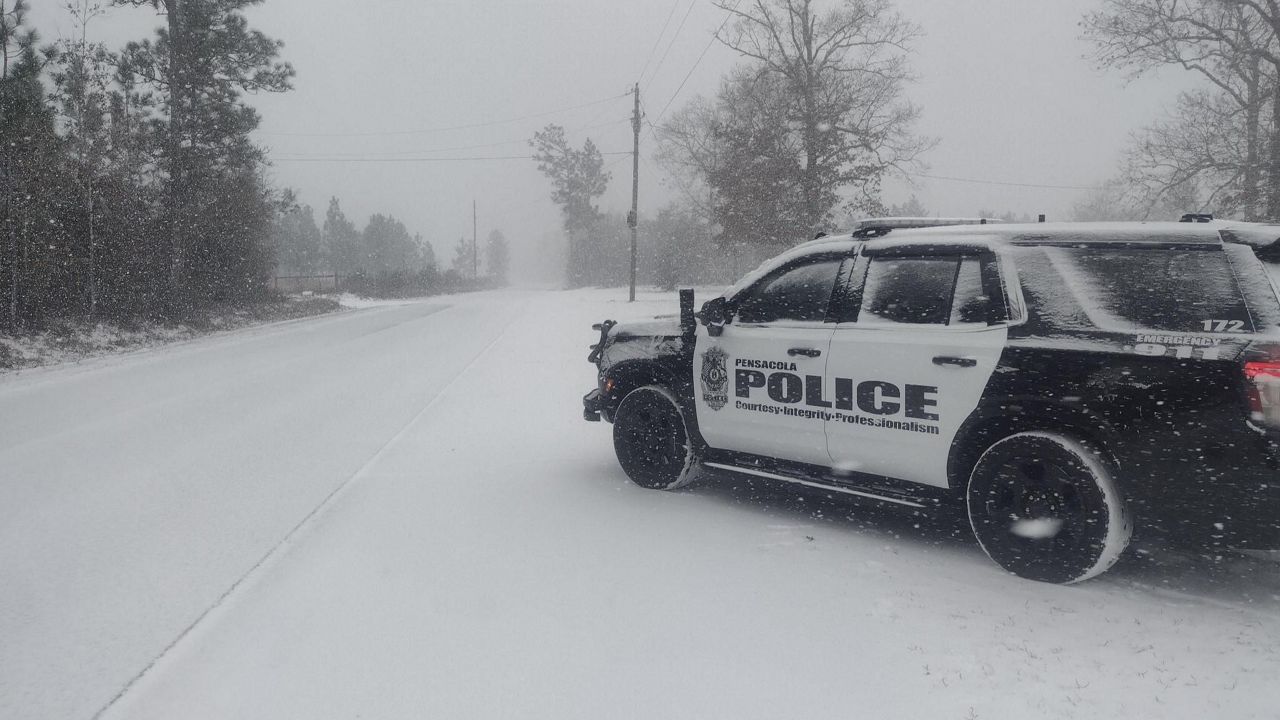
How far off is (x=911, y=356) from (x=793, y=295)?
1030mm

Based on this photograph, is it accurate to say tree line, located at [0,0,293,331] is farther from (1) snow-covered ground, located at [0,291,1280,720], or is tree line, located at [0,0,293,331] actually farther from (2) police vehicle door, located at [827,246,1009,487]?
(2) police vehicle door, located at [827,246,1009,487]

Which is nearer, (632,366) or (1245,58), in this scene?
(632,366)

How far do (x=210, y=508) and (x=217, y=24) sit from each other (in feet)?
86.9

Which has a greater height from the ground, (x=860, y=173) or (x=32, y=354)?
(x=860, y=173)

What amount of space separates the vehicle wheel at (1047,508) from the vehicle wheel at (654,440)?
2.09 metres

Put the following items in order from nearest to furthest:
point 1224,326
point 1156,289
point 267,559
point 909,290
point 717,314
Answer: point 1224,326 < point 1156,289 < point 267,559 < point 909,290 < point 717,314

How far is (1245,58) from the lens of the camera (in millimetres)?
24062

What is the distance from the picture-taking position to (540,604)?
154 inches

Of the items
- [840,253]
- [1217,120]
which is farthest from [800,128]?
[840,253]

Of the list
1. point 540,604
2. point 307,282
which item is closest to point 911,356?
point 540,604

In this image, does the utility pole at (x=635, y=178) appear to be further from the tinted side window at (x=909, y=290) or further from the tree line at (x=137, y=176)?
the tinted side window at (x=909, y=290)

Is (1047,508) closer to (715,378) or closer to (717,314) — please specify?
(715,378)

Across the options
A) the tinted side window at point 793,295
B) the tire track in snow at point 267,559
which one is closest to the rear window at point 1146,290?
the tinted side window at point 793,295

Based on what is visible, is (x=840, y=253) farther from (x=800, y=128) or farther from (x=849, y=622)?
(x=800, y=128)
